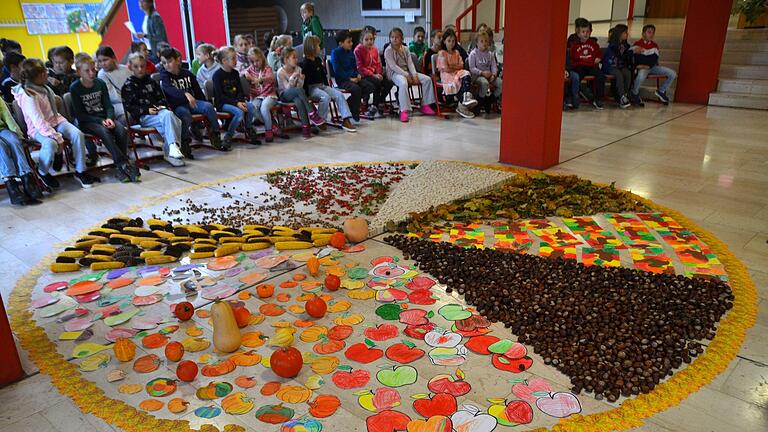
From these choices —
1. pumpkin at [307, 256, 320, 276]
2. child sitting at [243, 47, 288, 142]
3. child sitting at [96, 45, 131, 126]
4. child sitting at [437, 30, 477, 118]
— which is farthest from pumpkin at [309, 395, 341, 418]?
child sitting at [437, 30, 477, 118]

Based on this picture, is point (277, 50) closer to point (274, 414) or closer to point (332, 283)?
point (332, 283)

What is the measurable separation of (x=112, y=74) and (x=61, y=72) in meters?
0.51

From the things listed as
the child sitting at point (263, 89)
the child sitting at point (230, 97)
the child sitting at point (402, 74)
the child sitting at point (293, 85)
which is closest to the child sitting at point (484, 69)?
the child sitting at point (402, 74)

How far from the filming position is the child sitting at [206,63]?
7.07 m

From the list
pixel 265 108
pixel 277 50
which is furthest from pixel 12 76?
pixel 277 50

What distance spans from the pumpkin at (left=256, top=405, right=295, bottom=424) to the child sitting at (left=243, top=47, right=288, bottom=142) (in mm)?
5178

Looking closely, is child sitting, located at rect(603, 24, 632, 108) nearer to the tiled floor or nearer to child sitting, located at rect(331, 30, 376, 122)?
the tiled floor

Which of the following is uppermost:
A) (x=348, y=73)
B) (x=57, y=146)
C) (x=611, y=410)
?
(x=348, y=73)

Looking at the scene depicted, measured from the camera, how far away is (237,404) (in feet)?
7.65

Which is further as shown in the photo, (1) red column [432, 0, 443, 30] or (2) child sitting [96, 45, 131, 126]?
(1) red column [432, 0, 443, 30]

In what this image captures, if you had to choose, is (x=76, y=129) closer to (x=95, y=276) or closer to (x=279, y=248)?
(x=95, y=276)

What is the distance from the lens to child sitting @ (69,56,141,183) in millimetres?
5566

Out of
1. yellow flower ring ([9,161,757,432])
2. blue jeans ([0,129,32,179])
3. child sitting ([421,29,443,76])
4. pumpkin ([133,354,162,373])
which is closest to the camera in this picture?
yellow flower ring ([9,161,757,432])

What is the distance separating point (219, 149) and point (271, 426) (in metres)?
5.03
